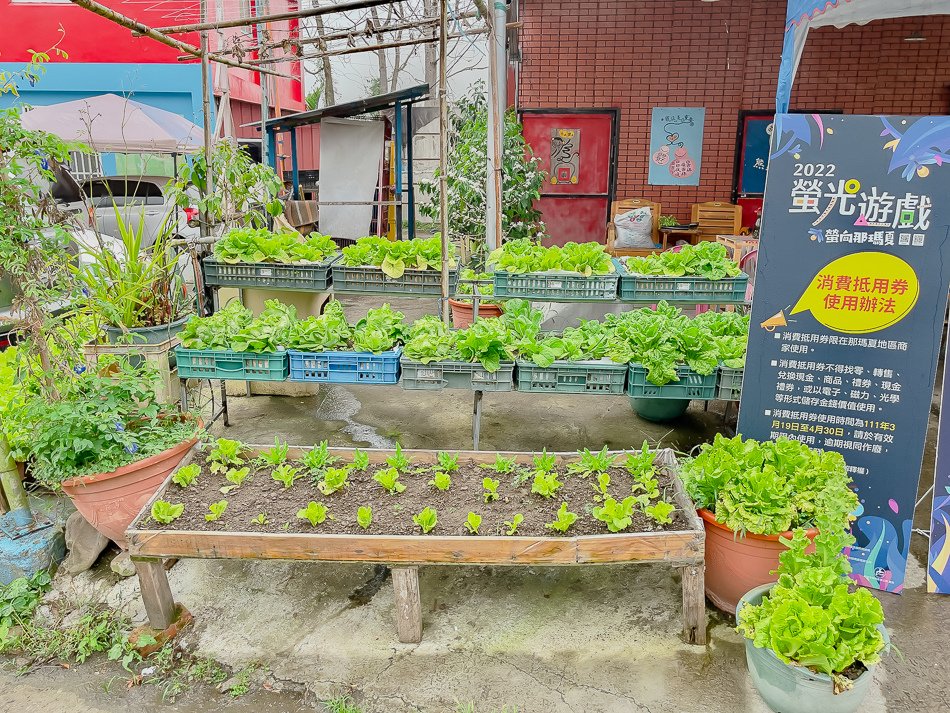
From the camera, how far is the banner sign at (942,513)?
3789 millimetres

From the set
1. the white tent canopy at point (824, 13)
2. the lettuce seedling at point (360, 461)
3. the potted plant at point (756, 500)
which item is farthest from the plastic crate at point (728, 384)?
the lettuce seedling at point (360, 461)

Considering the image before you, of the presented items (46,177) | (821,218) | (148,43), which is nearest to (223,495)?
(46,177)

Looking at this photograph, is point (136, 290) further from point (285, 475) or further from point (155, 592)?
point (155, 592)

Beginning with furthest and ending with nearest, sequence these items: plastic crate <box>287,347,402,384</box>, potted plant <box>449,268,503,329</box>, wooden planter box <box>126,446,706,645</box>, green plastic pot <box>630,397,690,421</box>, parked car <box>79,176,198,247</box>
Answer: parked car <box>79,176,198,247</box>, potted plant <box>449,268,503,329</box>, green plastic pot <box>630,397,690,421</box>, plastic crate <box>287,347,402,384</box>, wooden planter box <box>126,446,706,645</box>

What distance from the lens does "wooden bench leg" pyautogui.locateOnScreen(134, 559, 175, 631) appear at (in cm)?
350

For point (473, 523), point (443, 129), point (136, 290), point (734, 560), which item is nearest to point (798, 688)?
point (734, 560)

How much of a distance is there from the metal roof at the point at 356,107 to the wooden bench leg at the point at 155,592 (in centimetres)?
820

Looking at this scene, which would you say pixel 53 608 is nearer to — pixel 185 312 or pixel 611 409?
pixel 185 312

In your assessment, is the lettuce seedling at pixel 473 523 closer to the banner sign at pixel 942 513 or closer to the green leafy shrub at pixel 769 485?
the green leafy shrub at pixel 769 485

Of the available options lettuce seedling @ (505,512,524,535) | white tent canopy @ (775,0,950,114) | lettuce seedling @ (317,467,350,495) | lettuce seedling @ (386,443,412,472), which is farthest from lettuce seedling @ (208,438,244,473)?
white tent canopy @ (775,0,950,114)

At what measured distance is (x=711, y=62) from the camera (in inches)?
410

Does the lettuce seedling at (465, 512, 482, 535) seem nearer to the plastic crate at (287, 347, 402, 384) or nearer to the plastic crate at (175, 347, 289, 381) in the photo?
the plastic crate at (287, 347, 402, 384)

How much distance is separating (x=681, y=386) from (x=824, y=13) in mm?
2766

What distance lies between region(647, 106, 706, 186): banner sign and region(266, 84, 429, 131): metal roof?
3.53 metres
